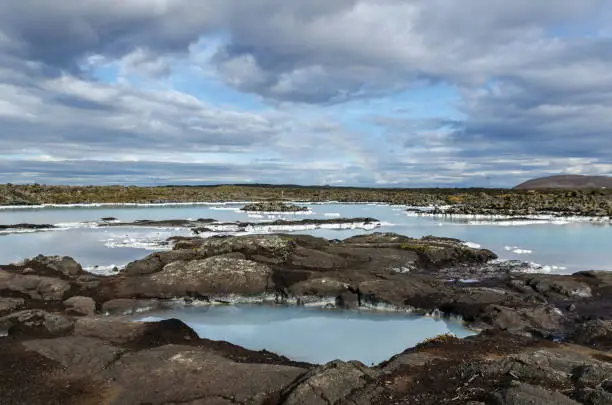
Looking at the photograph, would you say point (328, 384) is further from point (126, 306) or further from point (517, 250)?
point (517, 250)

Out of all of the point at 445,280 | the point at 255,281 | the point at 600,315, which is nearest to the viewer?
the point at 600,315

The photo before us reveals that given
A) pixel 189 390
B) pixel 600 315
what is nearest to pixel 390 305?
pixel 600 315

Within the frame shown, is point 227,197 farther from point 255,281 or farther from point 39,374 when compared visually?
Answer: point 39,374

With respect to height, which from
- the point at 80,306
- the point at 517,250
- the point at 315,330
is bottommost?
the point at 315,330

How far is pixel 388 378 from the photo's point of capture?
11.3 m

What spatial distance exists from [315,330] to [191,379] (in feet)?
25.7

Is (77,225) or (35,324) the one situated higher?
(35,324)

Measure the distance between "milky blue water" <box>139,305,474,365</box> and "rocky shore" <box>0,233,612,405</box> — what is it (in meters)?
1.16

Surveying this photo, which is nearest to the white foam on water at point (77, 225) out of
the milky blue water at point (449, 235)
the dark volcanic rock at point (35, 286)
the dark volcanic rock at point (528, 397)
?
the milky blue water at point (449, 235)

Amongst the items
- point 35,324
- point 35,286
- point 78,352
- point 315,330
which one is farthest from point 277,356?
point 35,286

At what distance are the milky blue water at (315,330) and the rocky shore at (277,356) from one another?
1156mm

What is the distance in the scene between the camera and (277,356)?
14797 mm

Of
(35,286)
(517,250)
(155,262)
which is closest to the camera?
(35,286)

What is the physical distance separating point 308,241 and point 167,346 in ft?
71.2
